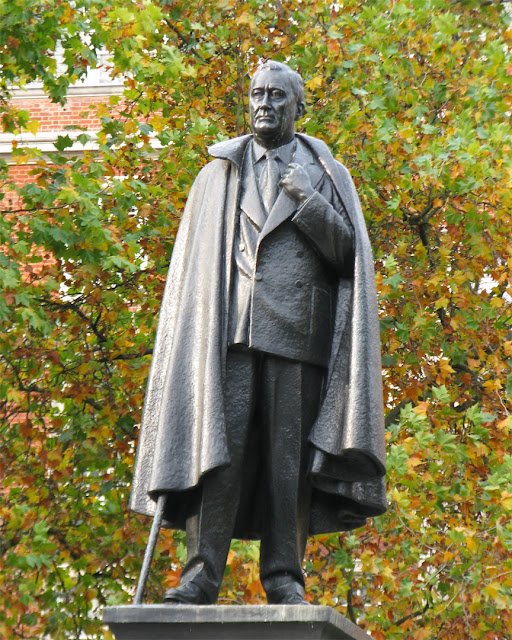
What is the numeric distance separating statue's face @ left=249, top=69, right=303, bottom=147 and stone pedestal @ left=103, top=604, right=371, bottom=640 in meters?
1.85

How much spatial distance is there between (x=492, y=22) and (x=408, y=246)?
3192 mm

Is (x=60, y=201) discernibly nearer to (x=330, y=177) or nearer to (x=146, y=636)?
(x=330, y=177)

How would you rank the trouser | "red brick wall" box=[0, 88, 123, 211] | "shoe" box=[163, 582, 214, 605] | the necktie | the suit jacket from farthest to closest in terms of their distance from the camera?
"red brick wall" box=[0, 88, 123, 211] → the necktie → the suit jacket → the trouser → "shoe" box=[163, 582, 214, 605]

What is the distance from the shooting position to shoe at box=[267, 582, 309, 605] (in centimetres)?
437

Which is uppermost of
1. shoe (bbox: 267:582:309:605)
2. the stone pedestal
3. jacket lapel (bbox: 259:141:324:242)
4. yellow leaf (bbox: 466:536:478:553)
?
jacket lapel (bbox: 259:141:324:242)

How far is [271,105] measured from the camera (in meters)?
4.79

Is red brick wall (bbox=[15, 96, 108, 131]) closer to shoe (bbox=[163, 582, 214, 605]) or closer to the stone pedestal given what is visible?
shoe (bbox=[163, 582, 214, 605])

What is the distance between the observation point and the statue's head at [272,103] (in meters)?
4.79

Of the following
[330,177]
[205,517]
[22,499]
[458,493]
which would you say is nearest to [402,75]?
[458,493]

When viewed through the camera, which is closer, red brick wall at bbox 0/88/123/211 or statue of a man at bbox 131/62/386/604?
statue of a man at bbox 131/62/386/604

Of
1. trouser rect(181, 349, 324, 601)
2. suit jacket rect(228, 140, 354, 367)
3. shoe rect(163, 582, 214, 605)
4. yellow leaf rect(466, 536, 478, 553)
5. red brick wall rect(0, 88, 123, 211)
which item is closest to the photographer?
shoe rect(163, 582, 214, 605)

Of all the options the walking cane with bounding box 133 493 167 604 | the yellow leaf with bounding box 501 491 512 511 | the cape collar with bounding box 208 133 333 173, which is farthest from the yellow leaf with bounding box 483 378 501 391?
the walking cane with bounding box 133 493 167 604

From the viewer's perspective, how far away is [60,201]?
11906 mm

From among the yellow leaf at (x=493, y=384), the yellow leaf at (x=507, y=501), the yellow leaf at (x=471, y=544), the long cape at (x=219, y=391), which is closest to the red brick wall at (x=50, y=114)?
the yellow leaf at (x=493, y=384)
